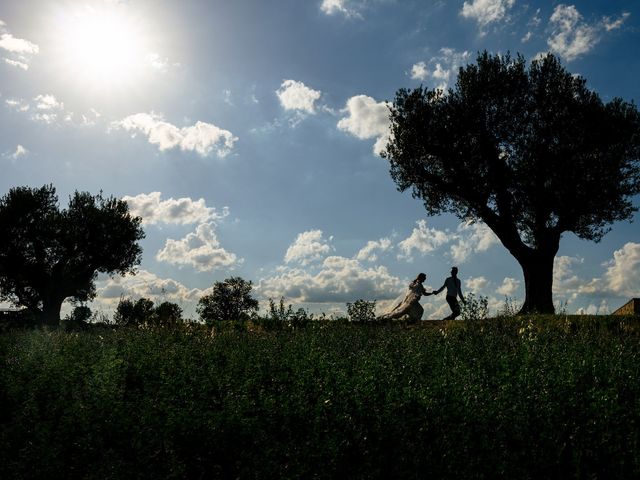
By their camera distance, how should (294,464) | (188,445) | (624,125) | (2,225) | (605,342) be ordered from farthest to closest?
(2,225)
(624,125)
(605,342)
(188,445)
(294,464)

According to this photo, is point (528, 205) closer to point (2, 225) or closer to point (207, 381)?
point (207, 381)

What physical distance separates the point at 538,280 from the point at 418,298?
7.62 meters

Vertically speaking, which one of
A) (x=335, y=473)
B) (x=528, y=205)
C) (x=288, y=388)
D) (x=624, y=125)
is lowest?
(x=335, y=473)

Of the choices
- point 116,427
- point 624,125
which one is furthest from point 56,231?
point 116,427

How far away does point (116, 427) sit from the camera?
6.06 m

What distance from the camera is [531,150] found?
26.2 meters

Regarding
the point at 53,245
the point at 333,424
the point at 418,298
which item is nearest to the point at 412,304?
the point at 418,298

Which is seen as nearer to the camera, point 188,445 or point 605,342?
point 188,445

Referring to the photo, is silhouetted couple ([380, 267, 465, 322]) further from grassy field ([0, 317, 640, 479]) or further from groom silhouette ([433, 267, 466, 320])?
grassy field ([0, 317, 640, 479])

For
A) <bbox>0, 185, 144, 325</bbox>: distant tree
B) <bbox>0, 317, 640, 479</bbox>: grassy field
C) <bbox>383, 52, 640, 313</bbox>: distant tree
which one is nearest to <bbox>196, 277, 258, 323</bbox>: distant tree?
<bbox>0, 185, 144, 325</bbox>: distant tree

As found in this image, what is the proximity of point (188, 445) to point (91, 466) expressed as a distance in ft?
2.98

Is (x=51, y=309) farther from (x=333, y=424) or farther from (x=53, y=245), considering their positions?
(x=333, y=424)

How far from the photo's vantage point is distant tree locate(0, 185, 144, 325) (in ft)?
135

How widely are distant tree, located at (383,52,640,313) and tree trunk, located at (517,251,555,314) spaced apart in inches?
1.8
